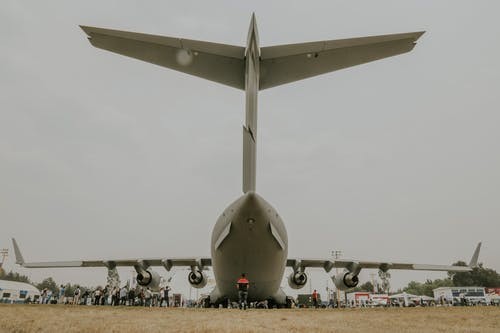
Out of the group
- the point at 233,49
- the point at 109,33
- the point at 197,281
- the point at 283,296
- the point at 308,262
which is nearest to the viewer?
the point at 109,33

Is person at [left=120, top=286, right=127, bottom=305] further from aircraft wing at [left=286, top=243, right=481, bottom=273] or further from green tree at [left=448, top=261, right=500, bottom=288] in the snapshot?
green tree at [left=448, top=261, right=500, bottom=288]

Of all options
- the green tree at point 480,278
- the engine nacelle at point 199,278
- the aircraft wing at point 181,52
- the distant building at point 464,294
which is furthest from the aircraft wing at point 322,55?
the green tree at point 480,278

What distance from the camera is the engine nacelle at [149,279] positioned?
13977 millimetres

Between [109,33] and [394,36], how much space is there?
4646mm

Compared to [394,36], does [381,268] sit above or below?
below

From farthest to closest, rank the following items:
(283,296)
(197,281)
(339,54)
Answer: (197,281) < (283,296) < (339,54)

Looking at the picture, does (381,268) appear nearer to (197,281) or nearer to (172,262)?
(197,281)

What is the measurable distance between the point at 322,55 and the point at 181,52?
8.44ft

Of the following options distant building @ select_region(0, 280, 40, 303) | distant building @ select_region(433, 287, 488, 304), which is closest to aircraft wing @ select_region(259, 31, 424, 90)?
distant building @ select_region(0, 280, 40, 303)

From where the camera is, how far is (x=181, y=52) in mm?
6027

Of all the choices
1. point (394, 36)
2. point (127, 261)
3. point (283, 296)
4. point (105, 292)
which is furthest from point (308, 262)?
point (394, 36)

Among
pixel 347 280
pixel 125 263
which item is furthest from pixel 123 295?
pixel 347 280

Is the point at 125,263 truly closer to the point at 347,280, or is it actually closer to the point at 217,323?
the point at 347,280

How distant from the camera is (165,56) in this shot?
594cm
